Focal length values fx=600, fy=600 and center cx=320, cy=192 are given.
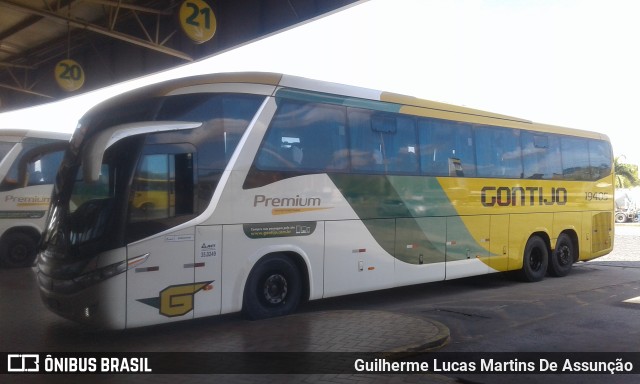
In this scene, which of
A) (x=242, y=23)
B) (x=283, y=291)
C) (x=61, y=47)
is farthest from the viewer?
(x=61, y=47)

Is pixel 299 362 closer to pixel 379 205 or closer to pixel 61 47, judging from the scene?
pixel 379 205

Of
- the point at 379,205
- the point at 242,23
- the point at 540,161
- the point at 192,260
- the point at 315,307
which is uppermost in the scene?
the point at 242,23


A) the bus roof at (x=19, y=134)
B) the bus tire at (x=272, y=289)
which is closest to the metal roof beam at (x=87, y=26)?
the bus roof at (x=19, y=134)

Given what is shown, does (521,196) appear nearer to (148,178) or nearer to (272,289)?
(272,289)

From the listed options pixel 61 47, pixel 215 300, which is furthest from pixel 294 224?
pixel 61 47

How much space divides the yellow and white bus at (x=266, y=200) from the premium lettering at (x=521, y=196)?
0.22 feet

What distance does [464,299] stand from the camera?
36.1ft

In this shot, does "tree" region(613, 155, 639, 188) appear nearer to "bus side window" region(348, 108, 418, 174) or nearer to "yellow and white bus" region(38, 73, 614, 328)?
"yellow and white bus" region(38, 73, 614, 328)

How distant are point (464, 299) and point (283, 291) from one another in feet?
12.6

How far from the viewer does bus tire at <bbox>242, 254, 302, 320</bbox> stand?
8484 millimetres

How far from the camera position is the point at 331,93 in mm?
9570

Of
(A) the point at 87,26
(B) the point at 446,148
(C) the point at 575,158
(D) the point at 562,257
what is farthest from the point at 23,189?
(C) the point at 575,158

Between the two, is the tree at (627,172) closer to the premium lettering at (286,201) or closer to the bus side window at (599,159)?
the bus side window at (599,159)

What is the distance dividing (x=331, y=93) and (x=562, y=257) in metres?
8.02
